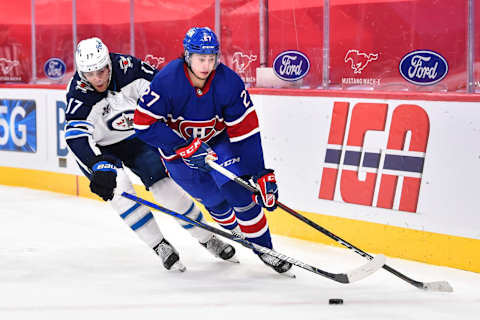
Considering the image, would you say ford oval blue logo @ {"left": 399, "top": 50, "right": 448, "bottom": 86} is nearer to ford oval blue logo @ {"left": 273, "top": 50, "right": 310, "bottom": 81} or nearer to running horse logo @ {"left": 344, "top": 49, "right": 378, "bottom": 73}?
running horse logo @ {"left": 344, "top": 49, "right": 378, "bottom": 73}

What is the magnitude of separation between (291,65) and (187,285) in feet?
5.93

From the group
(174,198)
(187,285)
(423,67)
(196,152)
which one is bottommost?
(187,285)

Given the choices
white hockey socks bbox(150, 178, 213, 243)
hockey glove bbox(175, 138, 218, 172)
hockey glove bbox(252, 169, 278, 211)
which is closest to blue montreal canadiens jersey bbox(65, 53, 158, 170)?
white hockey socks bbox(150, 178, 213, 243)

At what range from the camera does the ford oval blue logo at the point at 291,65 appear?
4.58 metres

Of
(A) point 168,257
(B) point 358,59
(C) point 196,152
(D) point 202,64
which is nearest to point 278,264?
(A) point 168,257

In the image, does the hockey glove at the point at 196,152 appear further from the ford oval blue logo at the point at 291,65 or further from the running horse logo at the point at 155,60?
the running horse logo at the point at 155,60

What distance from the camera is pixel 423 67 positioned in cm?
391

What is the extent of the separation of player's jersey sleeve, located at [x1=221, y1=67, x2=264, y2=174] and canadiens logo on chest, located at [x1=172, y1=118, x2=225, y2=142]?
0.18ft

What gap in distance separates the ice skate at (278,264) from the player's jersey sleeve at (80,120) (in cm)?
94

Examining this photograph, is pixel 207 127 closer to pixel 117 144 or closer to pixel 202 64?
pixel 202 64

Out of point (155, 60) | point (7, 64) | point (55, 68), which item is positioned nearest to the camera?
point (155, 60)

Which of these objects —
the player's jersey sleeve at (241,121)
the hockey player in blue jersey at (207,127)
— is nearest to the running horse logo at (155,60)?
the hockey player in blue jersey at (207,127)

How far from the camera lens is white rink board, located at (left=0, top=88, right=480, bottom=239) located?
3551 mm

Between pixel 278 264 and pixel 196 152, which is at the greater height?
pixel 196 152
